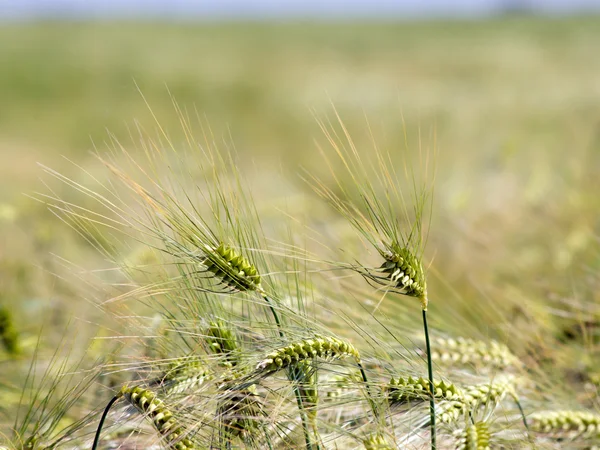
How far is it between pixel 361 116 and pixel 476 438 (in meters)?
14.2

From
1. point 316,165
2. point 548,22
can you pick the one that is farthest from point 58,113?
point 548,22

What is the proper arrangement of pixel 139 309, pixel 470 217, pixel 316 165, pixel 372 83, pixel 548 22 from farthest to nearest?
pixel 548 22, pixel 372 83, pixel 316 165, pixel 470 217, pixel 139 309

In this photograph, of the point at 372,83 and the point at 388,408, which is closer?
the point at 388,408

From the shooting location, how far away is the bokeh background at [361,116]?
2926mm

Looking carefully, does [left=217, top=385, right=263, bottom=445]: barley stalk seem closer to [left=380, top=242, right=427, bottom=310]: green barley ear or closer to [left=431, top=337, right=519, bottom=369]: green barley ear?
[left=380, top=242, right=427, bottom=310]: green barley ear

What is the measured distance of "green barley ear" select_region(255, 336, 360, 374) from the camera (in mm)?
1062

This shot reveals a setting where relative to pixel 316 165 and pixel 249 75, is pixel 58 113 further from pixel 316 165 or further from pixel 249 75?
pixel 316 165

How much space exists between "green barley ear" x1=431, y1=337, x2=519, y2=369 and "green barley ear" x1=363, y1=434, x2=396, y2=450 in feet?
1.35

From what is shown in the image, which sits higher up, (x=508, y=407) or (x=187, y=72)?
(x=187, y=72)

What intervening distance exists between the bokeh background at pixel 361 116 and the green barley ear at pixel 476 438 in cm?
32

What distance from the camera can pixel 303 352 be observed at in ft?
3.55

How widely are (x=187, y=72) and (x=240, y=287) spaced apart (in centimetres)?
2245

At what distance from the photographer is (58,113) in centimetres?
2000

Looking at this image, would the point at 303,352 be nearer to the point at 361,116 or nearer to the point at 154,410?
the point at 154,410
